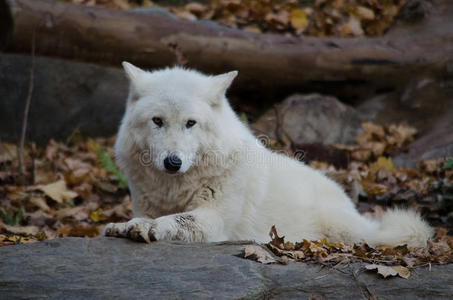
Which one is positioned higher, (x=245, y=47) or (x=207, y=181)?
(x=245, y=47)

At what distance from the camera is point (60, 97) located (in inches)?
349

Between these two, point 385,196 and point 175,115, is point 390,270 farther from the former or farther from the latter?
point 385,196

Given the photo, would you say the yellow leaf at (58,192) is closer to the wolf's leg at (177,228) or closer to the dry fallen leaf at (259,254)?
the wolf's leg at (177,228)

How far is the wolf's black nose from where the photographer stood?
385 cm

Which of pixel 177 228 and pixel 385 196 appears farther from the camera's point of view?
pixel 385 196

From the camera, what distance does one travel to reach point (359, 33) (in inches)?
376

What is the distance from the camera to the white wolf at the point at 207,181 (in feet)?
13.0

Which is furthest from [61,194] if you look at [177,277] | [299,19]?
[299,19]

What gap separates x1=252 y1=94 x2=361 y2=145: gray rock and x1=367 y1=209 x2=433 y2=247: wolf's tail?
3.40m

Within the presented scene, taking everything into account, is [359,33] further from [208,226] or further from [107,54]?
[208,226]

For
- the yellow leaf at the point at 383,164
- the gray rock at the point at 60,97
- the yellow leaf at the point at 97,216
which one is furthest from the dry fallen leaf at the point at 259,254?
the gray rock at the point at 60,97

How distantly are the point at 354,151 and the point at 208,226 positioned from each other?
4297 millimetres

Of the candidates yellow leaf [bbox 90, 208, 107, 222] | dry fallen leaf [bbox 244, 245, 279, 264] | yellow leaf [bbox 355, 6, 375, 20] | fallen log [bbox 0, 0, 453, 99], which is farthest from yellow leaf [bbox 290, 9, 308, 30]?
dry fallen leaf [bbox 244, 245, 279, 264]

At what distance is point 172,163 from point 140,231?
556mm
